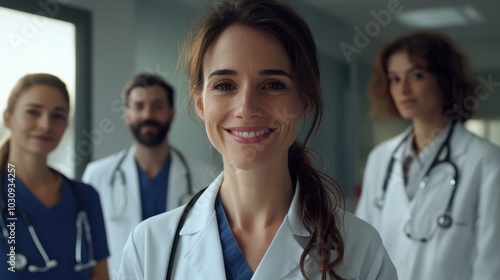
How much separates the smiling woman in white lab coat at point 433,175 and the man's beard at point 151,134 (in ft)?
1.86

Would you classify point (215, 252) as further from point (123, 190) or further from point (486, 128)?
point (486, 128)

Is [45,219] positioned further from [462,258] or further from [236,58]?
[462,258]

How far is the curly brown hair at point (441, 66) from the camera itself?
1330 millimetres

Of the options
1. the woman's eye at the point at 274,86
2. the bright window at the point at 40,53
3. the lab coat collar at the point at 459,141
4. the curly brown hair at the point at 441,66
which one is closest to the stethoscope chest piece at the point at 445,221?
the lab coat collar at the point at 459,141

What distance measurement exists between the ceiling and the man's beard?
55 cm

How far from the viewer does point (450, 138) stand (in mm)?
1242

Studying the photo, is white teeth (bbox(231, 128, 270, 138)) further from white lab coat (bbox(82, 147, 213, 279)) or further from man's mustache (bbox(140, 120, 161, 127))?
man's mustache (bbox(140, 120, 161, 127))

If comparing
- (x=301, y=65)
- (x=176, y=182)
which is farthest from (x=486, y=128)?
(x=301, y=65)

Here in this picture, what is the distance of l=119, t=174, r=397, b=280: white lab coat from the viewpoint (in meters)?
0.66

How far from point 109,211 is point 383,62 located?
0.84m

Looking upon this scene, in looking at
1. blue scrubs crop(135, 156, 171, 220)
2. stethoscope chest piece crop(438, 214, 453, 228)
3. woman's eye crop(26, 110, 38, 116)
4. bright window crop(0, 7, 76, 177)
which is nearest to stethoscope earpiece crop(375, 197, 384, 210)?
stethoscope chest piece crop(438, 214, 453, 228)

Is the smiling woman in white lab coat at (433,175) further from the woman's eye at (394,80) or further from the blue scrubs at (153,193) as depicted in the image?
the blue scrubs at (153,193)

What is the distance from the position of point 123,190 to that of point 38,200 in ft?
1.25

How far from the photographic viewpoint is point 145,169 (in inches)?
52.7
